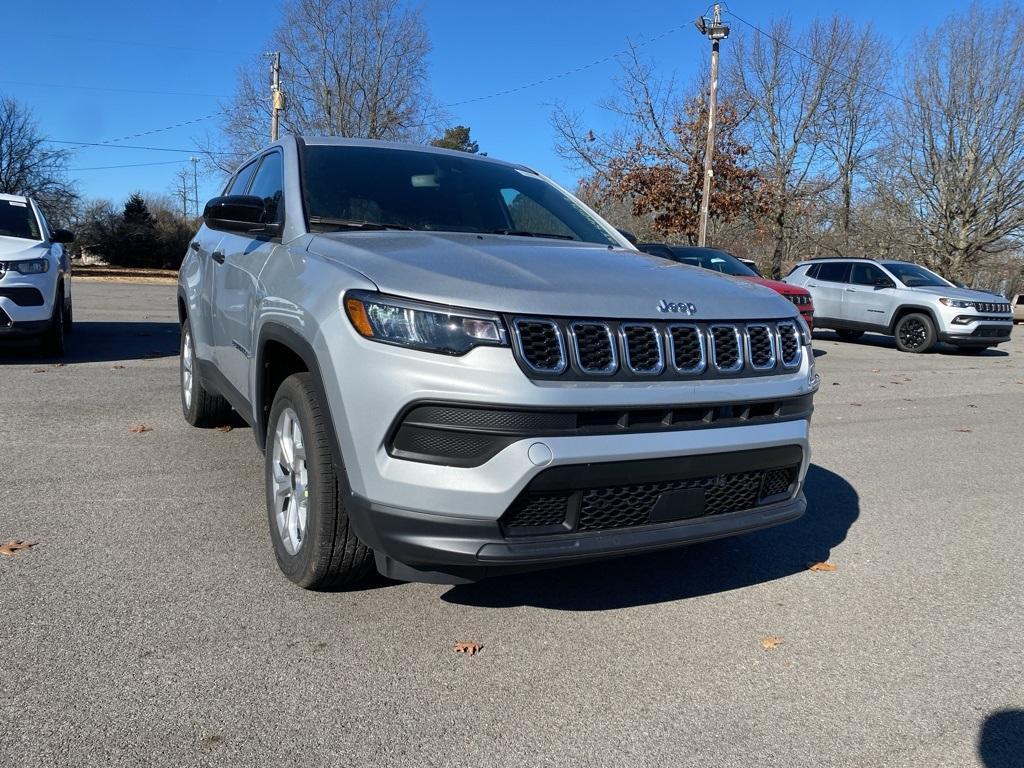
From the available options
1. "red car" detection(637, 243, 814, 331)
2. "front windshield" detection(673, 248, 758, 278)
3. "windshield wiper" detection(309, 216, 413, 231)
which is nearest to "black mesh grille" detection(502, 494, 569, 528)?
"windshield wiper" detection(309, 216, 413, 231)

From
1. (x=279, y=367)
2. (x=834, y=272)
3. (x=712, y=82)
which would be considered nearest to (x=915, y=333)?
(x=834, y=272)

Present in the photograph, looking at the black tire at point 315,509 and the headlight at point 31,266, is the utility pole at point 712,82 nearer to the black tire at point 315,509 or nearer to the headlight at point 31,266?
the headlight at point 31,266

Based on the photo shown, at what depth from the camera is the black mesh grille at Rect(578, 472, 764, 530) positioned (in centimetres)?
270

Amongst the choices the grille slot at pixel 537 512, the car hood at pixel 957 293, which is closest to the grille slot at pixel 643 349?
the grille slot at pixel 537 512

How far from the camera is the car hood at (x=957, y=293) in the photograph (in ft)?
48.3

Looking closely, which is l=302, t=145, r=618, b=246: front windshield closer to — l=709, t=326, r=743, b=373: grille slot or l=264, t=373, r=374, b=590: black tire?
l=264, t=373, r=374, b=590: black tire

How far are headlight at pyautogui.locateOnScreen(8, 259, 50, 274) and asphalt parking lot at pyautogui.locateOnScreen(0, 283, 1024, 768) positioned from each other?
3937 mm

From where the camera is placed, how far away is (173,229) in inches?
1768

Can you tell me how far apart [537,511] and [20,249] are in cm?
781

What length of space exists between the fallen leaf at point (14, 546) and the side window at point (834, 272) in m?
15.6

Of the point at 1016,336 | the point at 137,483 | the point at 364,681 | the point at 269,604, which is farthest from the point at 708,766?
the point at 1016,336

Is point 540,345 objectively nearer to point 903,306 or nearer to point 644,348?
point 644,348

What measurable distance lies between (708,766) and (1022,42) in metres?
36.3

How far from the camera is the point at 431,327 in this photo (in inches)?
102
